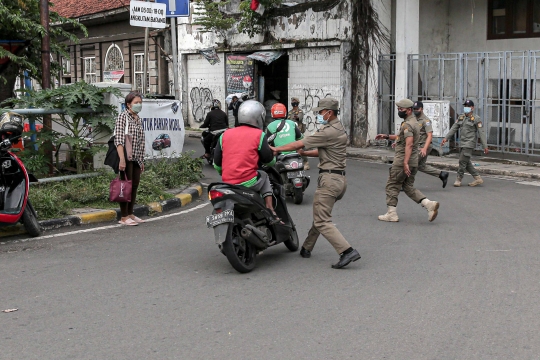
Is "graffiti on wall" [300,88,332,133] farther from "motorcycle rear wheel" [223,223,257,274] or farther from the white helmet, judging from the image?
"motorcycle rear wheel" [223,223,257,274]

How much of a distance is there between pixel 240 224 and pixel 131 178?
9.97 feet

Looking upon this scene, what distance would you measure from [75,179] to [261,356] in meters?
7.29

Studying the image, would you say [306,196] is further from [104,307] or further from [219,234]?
[104,307]

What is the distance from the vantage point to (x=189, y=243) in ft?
28.0

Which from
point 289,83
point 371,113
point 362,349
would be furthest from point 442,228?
point 289,83

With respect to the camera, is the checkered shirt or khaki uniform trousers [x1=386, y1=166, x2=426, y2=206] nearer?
the checkered shirt

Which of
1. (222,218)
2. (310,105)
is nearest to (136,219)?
(222,218)

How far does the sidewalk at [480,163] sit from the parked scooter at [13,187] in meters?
8.07

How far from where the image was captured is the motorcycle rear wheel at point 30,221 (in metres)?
8.61

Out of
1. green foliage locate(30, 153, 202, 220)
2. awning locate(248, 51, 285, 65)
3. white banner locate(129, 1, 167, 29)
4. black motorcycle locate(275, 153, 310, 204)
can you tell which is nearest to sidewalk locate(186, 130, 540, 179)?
black motorcycle locate(275, 153, 310, 204)

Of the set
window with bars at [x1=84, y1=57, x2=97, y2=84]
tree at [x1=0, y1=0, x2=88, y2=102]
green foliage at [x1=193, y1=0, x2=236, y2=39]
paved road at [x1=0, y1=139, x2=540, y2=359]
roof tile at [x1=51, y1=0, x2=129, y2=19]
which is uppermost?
roof tile at [x1=51, y1=0, x2=129, y2=19]

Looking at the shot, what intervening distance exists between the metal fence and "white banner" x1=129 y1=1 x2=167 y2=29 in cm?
809

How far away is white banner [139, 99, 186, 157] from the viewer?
1448 centimetres

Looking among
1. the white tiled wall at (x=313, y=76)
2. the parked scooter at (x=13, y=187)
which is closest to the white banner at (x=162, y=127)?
the parked scooter at (x=13, y=187)
